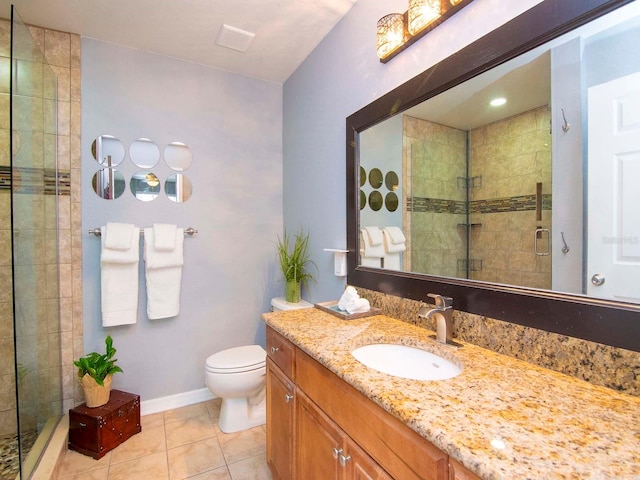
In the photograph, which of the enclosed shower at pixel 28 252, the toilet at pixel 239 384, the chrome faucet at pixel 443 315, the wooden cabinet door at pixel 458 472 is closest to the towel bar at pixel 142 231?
the enclosed shower at pixel 28 252

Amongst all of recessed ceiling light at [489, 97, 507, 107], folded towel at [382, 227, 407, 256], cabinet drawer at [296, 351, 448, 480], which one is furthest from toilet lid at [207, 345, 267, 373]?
recessed ceiling light at [489, 97, 507, 107]

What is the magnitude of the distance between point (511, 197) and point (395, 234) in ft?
1.98

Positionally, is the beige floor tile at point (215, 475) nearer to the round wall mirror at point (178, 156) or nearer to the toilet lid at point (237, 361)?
the toilet lid at point (237, 361)

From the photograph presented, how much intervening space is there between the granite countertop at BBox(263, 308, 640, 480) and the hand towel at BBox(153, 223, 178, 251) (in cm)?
157

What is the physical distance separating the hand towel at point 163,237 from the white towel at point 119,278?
11 cm

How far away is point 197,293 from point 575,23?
8.21 ft

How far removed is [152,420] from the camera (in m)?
2.24

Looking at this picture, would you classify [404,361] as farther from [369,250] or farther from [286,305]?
[286,305]

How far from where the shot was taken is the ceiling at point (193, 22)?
1833 millimetres

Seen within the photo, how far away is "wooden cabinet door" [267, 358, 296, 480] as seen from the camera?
1346mm

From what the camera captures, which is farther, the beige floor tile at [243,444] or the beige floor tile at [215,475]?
the beige floor tile at [243,444]

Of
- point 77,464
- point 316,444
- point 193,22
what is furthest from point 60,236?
point 316,444

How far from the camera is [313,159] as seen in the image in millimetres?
2295

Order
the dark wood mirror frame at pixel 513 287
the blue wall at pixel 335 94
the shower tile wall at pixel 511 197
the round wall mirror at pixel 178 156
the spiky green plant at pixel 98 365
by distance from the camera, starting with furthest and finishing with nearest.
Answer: the round wall mirror at pixel 178 156, the spiky green plant at pixel 98 365, the blue wall at pixel 335 94, the shower tile wall at pixel 511 197, the dark wood mirror frame at pixel 513 287
